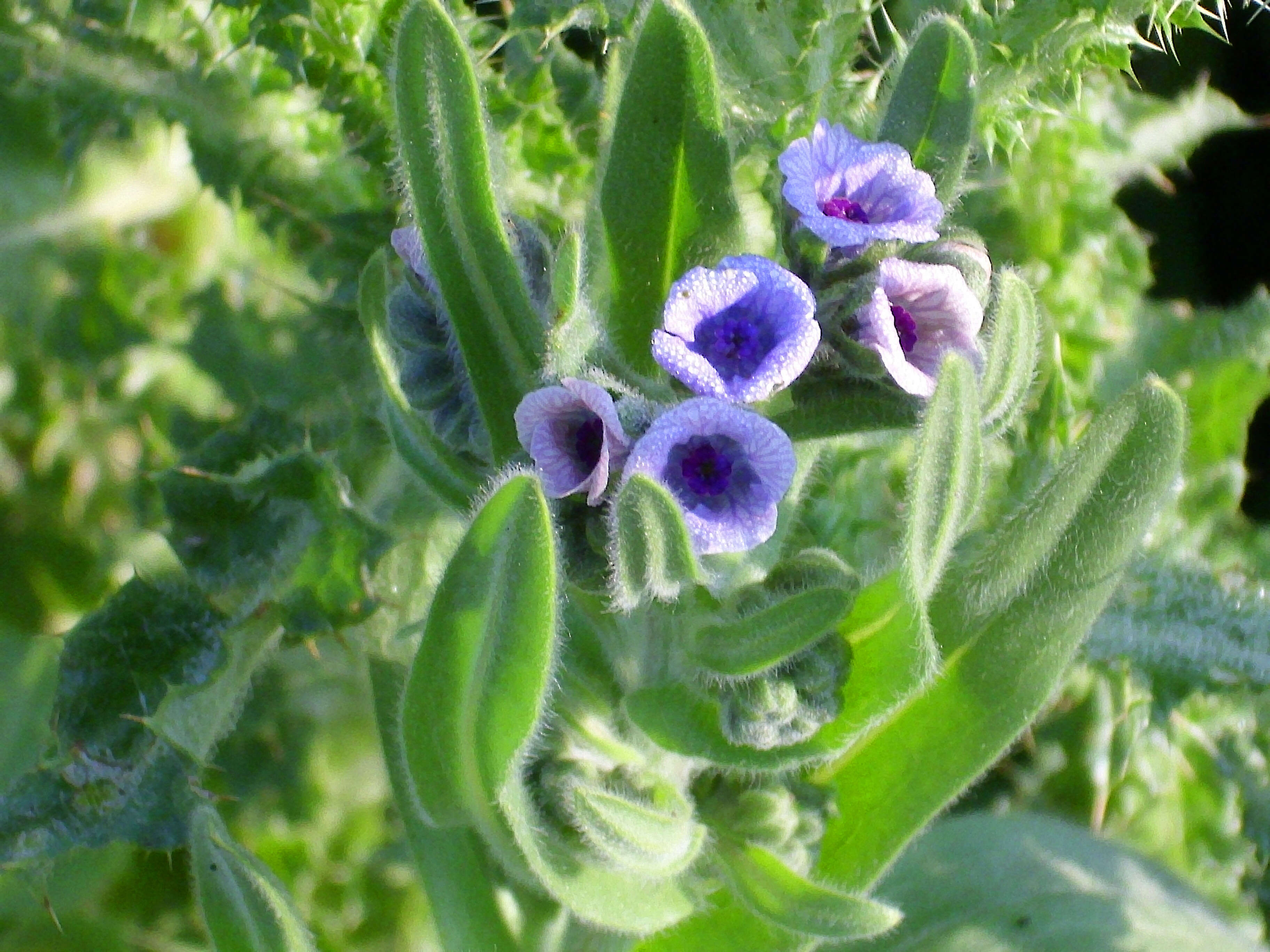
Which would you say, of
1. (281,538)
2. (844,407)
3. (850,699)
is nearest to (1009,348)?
(844,407)

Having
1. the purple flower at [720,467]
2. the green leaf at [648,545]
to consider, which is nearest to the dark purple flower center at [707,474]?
the purple flower at [720,467]

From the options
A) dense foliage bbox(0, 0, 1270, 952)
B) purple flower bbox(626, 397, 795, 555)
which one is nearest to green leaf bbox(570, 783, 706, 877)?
dense foliage bbox(0, 0, 1270, 952)

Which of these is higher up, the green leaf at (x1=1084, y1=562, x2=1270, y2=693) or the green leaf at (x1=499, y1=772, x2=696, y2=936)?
the green leaf at (x1=499, y1=772, x2=696, y2=936)

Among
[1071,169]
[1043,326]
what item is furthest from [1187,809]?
[1071,169]

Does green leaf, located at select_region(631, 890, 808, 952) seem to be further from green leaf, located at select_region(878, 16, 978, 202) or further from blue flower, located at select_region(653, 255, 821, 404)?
green leaf, located at select_region(878, 16, 978, 202)

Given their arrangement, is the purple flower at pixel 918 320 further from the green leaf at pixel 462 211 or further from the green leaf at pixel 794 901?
the green leaf at pixel 794 901

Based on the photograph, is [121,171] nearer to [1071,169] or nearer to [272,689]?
[272,689]

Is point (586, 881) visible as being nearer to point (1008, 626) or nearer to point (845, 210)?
point (1008, 626)
